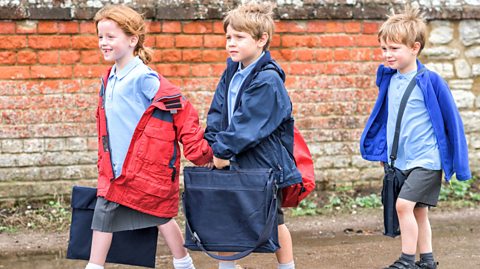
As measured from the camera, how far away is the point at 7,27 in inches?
275

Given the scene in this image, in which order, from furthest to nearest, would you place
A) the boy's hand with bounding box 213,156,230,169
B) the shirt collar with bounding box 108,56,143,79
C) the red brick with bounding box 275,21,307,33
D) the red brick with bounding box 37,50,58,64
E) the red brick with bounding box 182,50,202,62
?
the red brick with bounding box 275,21,307,33
the red brick with bounding box 182,50,202,62
the red brick with bounding box 37,50,58,64
the shirt collar with bounding box 108,56,143,79
the boy's hand with bounding box 213,156,230,169

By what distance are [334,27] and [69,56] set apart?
239 cm

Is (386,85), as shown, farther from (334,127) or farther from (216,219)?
(334,127)

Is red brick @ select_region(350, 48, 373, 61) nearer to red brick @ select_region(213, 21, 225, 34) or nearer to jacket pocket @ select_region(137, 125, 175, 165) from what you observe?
red brick @ select_region(213, 21, 225, 34)

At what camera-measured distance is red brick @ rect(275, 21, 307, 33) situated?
7.48 metres

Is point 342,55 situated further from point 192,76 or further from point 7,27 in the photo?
point 7,27

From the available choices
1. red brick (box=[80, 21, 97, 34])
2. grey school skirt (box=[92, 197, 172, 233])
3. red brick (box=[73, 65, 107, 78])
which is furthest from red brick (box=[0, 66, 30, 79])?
grey school skirt (box=[92, 197, 172, 233])

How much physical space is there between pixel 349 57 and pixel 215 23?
130 centimetres

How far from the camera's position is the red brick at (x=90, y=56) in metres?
7.14

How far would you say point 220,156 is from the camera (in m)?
4.52

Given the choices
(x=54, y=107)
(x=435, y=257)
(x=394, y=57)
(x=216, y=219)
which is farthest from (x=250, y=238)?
(x=54, y=107)

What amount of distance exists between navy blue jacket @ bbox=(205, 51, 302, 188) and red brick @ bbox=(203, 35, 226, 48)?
2.54m

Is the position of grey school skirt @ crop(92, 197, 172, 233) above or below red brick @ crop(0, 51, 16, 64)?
below

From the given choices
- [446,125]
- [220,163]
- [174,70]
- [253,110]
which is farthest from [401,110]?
[174,70]
